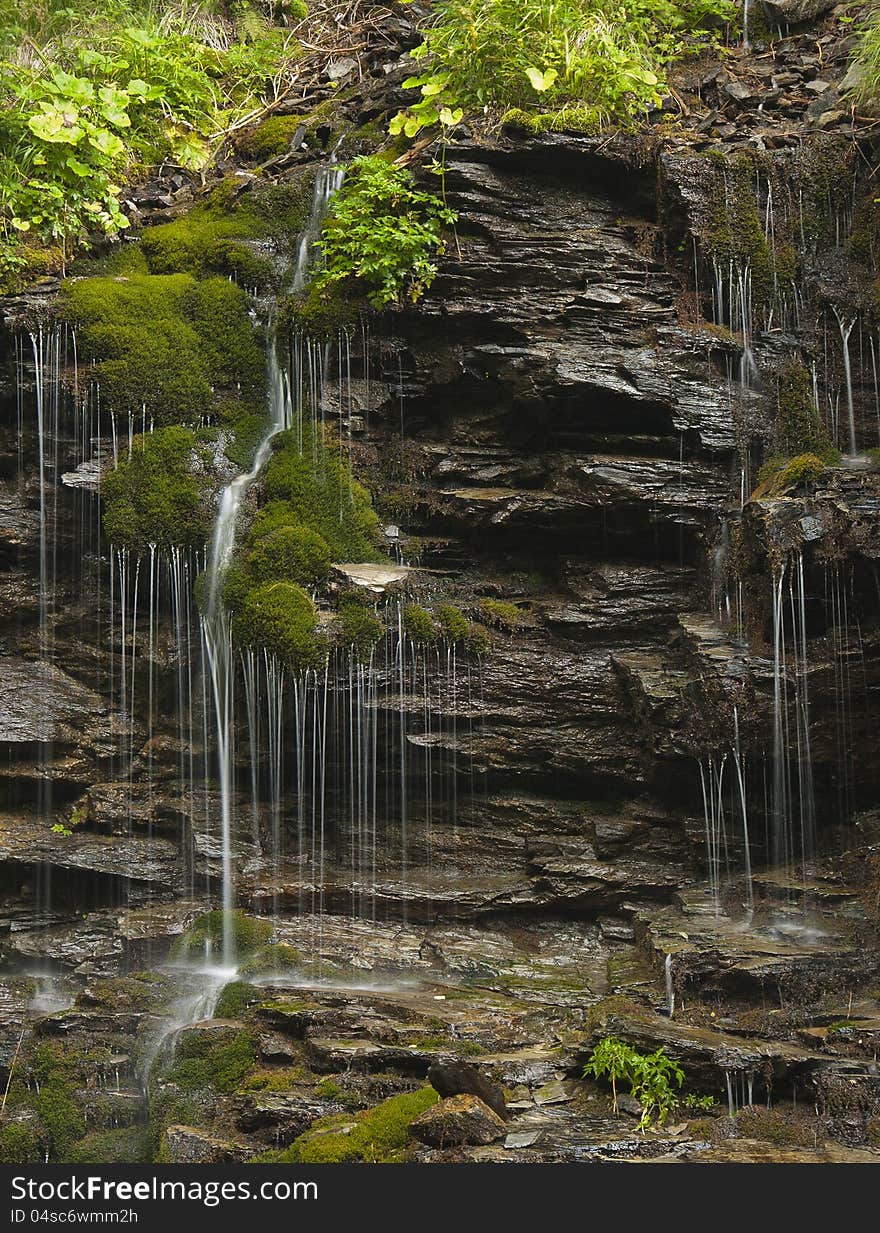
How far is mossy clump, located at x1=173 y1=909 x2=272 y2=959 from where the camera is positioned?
31.0 feet

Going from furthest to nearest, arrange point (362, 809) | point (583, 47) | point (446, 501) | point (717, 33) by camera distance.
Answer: point (717, 33), point (583, 47), point (446, 501), point (362, 809)

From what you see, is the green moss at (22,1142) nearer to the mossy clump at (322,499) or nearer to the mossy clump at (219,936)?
the mossy clump at (219,936)

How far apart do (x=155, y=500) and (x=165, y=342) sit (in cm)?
178

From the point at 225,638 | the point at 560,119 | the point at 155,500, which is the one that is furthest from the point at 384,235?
the point at 225,638

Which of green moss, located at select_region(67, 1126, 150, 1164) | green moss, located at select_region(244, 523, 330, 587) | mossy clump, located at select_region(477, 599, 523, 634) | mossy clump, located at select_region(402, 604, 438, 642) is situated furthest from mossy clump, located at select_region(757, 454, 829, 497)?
green moss, located at select_region(67, 1126, 150, 1164)

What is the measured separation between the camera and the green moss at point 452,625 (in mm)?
10562

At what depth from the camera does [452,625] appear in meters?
10.6

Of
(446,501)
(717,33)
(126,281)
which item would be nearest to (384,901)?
(446,501)

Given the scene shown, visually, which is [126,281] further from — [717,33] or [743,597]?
[717,33]

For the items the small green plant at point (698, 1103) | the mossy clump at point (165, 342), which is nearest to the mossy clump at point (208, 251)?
the mossy clump at point (165, 342)

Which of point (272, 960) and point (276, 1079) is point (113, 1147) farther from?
point (272, 960)

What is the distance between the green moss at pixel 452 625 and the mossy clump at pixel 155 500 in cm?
239

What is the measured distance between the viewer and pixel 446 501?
442 inches

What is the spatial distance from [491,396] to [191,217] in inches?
164
